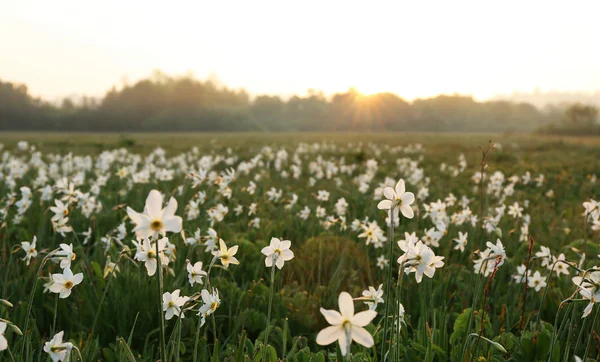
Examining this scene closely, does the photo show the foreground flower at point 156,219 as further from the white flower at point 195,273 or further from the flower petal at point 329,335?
the white flower at point 195,273

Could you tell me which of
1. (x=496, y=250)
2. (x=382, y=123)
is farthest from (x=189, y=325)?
(x=382, y=123)

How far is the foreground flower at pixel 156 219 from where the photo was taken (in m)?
1.09

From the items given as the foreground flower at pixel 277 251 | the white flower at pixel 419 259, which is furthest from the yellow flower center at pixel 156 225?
the white flower at pixel 419 259

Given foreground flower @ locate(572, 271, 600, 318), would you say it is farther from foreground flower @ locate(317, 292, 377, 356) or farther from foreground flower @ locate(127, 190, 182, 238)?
foreground flower @ locate(127, 190, 182, 238)

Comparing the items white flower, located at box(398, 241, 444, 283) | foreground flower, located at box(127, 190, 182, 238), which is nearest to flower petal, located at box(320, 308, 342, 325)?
foreground flower, located at box(127, 190, 182, 238)

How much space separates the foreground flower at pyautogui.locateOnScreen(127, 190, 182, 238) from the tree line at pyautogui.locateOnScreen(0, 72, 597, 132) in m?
53.3

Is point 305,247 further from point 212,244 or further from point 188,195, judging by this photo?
point 188,195

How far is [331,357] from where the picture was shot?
224 centimetres

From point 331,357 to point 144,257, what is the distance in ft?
3.50

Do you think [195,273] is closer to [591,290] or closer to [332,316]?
[332,316]

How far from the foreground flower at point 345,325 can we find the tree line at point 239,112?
53.1 m

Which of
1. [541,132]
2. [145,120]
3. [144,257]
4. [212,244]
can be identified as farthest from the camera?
[145,120]

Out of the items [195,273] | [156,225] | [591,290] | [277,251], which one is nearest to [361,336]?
[156,225]

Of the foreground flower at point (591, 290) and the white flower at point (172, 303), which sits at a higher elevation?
the foreground flower at point (591, 290)
